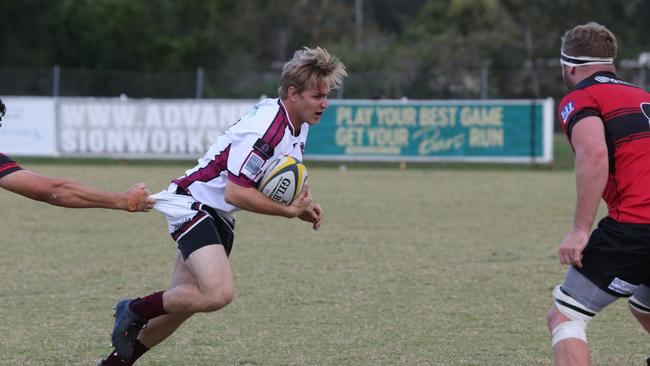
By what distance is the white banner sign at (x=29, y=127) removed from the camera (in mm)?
25219

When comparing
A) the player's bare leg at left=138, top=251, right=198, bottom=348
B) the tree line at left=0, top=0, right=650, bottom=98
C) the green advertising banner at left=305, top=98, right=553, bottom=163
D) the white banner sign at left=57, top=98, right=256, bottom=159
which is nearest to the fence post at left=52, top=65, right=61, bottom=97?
the white banner sign at left=57, top=98, right=256, bottom=159

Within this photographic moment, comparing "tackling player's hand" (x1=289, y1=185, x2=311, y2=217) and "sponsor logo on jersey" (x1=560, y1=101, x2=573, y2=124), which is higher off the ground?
"sponsor logo on jersey" (x1=560, y1=101, x2=573, y2=124)

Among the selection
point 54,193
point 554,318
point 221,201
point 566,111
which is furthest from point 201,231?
point 566,111

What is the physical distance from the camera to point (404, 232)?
13.1 meters

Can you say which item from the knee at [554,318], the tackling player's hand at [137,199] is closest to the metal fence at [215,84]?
the tackling player's hand at [137,199]

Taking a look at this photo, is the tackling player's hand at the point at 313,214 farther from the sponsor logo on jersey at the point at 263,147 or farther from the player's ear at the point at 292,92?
the player's ear at the point at 292,92

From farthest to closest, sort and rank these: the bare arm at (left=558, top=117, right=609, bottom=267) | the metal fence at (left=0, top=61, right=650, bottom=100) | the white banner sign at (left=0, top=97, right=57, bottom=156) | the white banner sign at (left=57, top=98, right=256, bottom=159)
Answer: the metal fence at (left=0, top=61, right=650, bottom=100) → the white banner sign at (left=0, top=97, right=57, bottom=156) → the white banner sign at (left=57, top=98, right=256, bottom=159) → the bare arm at (left=558, top=117, right=609, bottom=267)

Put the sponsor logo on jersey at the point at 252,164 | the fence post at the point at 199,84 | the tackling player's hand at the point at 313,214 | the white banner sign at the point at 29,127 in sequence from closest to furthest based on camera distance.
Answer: the sponsor logo on jersey at the point at 252,164
the tackling player's hand at the point at 313,214
the white banner sign at the point at 29,127
the fence post at the point at 199,84

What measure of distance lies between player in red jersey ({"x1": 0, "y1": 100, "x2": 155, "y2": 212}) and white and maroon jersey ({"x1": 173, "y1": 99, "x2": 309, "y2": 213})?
538 mm

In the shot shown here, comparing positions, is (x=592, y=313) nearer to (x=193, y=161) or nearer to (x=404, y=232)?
(x=404, y=232)

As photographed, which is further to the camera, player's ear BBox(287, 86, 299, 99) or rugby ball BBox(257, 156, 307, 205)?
player's ear BBox(287, 86, 299, 99)

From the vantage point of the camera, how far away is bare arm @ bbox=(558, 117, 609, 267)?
4.80 meters

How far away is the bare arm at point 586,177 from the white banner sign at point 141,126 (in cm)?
2020

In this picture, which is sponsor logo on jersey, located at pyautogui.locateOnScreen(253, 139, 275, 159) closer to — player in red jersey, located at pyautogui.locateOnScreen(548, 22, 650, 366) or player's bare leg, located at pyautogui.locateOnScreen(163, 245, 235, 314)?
player's bare leg, located at pyautogui.locateOnScreen(163, 245, 235, 314)
